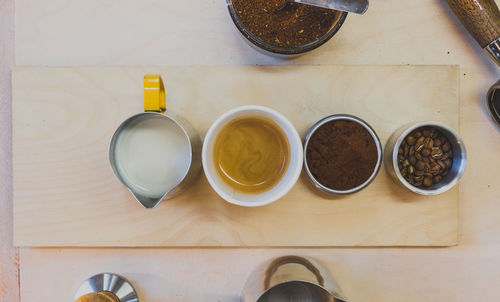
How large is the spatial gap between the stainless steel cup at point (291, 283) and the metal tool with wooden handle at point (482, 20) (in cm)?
54

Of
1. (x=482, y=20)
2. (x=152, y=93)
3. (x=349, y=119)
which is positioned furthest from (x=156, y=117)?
(x=482, y=20)

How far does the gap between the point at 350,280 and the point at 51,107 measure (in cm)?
70

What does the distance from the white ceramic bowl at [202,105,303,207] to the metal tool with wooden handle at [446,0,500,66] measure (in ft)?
1.38

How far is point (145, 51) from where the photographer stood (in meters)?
0.68

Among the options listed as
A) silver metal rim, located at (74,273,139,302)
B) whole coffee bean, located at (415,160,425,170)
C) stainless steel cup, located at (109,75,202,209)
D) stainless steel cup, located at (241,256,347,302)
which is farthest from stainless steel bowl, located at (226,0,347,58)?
silver metal rim, located at (74,273,139,302)

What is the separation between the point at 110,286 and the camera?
671 millimetres

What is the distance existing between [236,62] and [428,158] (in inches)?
16.3

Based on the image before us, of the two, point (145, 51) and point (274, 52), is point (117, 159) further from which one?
point (274, 52)

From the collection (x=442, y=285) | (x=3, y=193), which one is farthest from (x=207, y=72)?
(x=442, y=285)

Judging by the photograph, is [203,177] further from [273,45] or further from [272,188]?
[273,45]

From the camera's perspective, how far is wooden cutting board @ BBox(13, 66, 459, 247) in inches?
25.8

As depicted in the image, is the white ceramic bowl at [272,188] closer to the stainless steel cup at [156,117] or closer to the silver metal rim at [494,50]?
the stainless steel cup at [156,117]

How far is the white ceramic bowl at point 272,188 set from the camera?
54 cm

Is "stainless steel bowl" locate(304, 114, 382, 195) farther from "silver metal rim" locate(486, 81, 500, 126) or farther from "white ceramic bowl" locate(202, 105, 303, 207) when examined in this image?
"silver metal rim" locate(486, 81, 500, 126)
